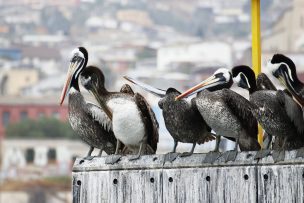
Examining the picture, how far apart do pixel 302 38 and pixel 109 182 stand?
13016 centimetres

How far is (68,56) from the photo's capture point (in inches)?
2972

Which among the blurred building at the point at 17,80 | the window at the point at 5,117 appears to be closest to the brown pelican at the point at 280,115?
the window at the point at 5,117

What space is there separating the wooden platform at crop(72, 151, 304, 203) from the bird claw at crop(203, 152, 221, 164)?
3 cm

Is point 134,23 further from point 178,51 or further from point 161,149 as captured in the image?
point 161,149

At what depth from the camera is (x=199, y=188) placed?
8875mm

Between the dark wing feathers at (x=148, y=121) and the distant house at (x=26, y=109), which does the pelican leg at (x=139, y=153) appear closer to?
the dark wing feathers at (x=148, y=121)

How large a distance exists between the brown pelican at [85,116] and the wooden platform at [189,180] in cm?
57

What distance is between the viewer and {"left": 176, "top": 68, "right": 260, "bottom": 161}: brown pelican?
9367 millimetres

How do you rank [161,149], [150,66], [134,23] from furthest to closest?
[134,23]
[150,66]
[161,149]

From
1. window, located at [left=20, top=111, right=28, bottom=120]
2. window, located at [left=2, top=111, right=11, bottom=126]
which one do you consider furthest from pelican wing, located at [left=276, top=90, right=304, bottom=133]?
window, located at [left=2, top=111, right=11, bottom=126]

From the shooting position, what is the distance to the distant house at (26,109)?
121850 mm

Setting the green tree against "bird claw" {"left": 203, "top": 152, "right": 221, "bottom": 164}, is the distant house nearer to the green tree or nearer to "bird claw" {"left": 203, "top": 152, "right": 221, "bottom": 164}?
the green tree

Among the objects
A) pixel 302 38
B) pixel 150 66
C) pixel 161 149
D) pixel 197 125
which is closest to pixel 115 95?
pixel 197 125

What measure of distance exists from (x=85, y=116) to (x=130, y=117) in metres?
0.40
